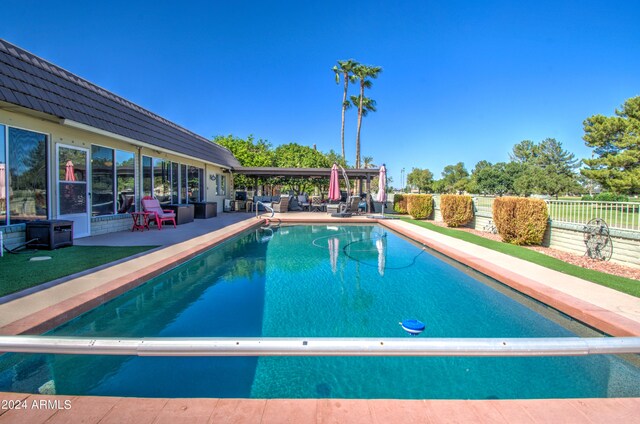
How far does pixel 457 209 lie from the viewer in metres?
12.2

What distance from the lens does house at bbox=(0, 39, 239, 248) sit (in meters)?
6.03

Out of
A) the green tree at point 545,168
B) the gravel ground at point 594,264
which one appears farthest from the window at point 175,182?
the green tree at point 545,168

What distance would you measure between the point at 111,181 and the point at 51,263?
4.56 metres

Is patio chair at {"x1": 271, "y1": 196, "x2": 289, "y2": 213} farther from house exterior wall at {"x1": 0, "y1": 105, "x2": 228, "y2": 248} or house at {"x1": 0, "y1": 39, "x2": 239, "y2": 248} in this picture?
house exterior wall at {"x1": 0, "y1": 105, "x2": 228, "y2": 248}

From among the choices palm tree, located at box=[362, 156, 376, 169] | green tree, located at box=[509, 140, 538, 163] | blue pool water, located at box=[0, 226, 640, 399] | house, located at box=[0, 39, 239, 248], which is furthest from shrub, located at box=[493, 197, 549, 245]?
green tree, located at box=[509, 140, 538, 163]

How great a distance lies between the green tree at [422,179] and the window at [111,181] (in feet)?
208

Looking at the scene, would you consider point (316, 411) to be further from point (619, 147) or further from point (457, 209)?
point (619, 147)

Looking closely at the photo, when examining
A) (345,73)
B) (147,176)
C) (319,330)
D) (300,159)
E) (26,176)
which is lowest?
(319,330)

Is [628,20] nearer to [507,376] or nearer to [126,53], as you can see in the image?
[507,376]

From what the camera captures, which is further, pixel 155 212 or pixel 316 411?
pixel 155 212

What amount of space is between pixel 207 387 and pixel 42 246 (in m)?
6.02

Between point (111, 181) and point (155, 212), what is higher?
→ point (111, 181)

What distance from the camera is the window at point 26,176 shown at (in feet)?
20.4

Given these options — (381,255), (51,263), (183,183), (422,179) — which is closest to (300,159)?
(183,183)
